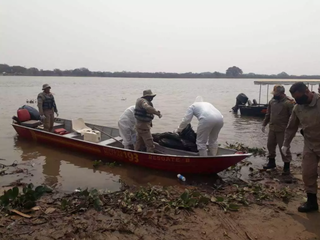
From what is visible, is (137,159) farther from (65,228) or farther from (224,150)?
(65,228)

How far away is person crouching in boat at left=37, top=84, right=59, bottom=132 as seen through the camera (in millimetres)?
9297

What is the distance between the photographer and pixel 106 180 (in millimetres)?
6715

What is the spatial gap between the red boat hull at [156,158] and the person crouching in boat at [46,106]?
614mm

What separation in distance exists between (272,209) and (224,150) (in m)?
2.49

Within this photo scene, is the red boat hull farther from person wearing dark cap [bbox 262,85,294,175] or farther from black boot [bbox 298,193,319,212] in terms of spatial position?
black boot [bbox 298,193,319,212]

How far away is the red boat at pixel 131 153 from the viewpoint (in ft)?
20.3

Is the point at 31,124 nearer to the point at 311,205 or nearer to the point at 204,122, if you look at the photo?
the point at 204,122

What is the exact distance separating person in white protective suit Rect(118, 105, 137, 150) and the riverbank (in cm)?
241

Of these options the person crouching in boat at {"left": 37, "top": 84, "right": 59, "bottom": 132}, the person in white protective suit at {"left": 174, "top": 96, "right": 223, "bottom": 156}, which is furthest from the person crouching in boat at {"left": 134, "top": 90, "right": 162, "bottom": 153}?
the person crouching in boat at {"left": 37, "top": 84, "right": 59, "bottom": 132}

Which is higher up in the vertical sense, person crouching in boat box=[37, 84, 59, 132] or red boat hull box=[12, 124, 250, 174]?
person crouching in boat box=[37, 84, 59, 132]

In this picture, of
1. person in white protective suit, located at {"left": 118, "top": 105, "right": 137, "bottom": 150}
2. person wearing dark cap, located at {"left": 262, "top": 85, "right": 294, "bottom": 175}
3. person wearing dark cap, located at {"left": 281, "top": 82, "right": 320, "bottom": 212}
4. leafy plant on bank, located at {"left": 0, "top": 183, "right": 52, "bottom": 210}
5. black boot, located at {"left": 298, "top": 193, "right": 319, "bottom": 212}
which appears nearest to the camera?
person wearing dark cap, located at {"left": 281, "top": 82, "right": 320, "bottom": 212}

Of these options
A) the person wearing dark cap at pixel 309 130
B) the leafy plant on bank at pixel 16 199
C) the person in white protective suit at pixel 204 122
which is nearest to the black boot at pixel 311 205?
the person wearing dark cap at pixel 309 130

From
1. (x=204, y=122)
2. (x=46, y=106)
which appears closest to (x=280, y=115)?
(x=204, y=122)

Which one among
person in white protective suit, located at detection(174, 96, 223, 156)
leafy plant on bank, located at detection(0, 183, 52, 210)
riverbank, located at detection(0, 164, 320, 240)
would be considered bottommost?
riverbank, located at detection(0, 164, 320, 240)
